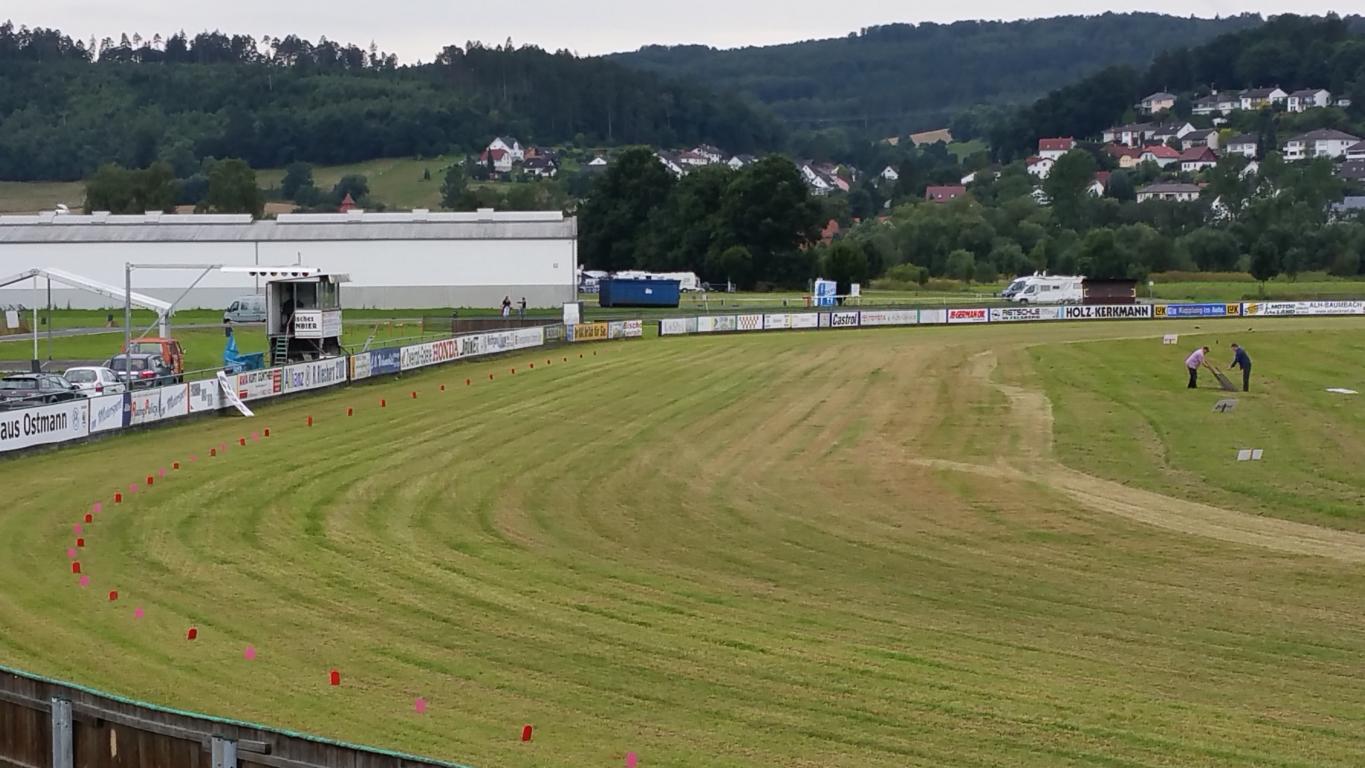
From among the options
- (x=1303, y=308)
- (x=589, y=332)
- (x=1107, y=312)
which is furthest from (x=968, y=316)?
(x=589, y=332)

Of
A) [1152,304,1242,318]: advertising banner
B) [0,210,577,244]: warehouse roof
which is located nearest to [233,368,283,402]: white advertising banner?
[0,210,577,244]: warehouse roof

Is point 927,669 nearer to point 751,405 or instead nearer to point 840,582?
point 840,582

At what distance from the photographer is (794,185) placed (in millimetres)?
127750

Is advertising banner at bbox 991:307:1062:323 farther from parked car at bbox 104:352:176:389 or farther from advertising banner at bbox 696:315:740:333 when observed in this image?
parked car at bbox 104:352:176:389

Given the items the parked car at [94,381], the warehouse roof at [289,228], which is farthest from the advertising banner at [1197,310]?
the parked car at [94,381]

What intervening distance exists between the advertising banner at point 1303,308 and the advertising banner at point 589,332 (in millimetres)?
38790

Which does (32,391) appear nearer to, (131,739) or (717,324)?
(131,739)

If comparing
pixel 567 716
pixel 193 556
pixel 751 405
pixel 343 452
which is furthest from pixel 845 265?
pixel 567 716

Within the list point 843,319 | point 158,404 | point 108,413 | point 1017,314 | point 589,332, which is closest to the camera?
point 108,413

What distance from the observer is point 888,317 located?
88938 millimetres

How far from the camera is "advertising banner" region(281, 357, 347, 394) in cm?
4878

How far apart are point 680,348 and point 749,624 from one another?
2007 inches

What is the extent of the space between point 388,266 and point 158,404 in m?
57.4

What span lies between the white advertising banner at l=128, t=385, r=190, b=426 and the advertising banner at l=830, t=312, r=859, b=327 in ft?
158
